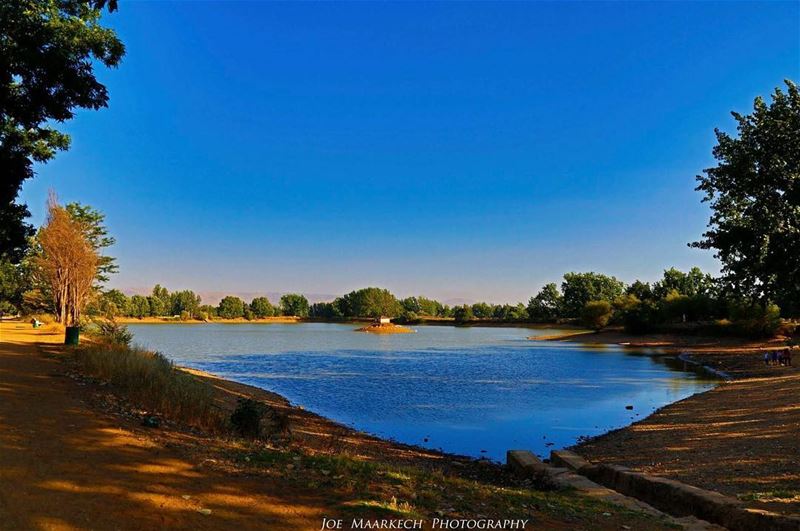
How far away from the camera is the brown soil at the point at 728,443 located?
844cm

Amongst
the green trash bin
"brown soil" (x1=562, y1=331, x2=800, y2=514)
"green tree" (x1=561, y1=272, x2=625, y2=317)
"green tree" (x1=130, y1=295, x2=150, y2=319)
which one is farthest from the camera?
"green tree" (x1=130, y1=295, x2=150, y2=319)

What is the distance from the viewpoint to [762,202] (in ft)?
61.4

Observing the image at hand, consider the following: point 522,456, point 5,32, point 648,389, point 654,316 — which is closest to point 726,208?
point 648,389

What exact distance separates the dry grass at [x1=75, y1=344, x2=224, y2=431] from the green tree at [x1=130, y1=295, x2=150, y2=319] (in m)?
175

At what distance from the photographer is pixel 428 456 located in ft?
43.2

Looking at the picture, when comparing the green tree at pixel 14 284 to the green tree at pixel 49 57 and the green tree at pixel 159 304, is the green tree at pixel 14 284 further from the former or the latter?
the green tree at pixel 159 304

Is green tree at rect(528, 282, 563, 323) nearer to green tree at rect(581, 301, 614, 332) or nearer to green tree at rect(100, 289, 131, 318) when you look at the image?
green tree at rect(581, 301, 614, 332)

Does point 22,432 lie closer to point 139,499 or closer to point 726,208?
point 139,499

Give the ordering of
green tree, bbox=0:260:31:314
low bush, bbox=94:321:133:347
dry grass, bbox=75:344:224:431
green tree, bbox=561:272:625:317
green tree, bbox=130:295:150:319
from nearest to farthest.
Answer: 1. dry grass, bbox=75:344:224:431
2. low bush, bbox=94:321:133:347
3. green tree, bbox=0:260:31:314
4. green tree, bbox=561:272:625:317
5. green tree, bbox=130:295:150:319

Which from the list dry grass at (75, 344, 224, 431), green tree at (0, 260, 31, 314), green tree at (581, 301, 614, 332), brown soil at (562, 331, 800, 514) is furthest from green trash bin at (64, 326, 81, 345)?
green tree at (581, 301, 614, 332)

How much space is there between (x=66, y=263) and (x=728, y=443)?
120 feet

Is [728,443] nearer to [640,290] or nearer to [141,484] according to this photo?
[141,484]

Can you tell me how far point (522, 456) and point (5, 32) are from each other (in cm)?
1562

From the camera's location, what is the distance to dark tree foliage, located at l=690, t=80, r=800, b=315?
17.4m
